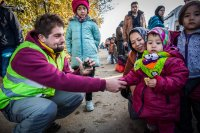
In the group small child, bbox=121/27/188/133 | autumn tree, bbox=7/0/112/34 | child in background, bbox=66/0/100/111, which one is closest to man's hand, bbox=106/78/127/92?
small child, bbox=121/27/188/133

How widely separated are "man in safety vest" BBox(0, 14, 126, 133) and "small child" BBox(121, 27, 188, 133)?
291 millimetres

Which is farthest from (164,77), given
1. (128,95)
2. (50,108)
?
(50,108)

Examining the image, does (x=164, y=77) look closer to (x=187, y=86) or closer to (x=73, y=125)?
(x=187, y=86)

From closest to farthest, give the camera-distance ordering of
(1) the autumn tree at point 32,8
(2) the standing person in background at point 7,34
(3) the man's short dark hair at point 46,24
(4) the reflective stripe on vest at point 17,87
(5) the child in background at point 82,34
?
(4) the reflective stripe on vest at point 17,87
(3) the man's short dark hair at point 46,24
(5) the child in background at point 82,34
(2) the standing person in background at point 7,34
(1) the autumn tree at point 32,8

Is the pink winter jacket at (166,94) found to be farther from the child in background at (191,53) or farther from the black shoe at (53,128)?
the black shoe at (53,128)

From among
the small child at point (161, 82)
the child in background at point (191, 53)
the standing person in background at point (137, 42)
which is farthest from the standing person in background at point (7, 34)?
the child in background at point (191, 53)

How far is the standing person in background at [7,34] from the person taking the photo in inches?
148

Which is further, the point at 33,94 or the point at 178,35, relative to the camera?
the point at 178,35

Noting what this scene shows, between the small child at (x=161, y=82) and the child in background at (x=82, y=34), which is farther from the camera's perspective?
the child in background at (x=82, y=34)

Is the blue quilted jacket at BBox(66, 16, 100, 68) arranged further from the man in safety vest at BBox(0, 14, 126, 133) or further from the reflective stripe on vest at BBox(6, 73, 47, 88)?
the reflective stripe on vest at BBox(6, 73, 47, 88)

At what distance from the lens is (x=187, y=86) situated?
2.20 m

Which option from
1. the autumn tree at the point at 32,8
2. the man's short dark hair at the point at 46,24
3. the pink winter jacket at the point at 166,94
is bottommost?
the pink winter jacket at the point at 166,94

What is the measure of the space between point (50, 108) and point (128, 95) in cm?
119

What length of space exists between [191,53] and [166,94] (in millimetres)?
568
